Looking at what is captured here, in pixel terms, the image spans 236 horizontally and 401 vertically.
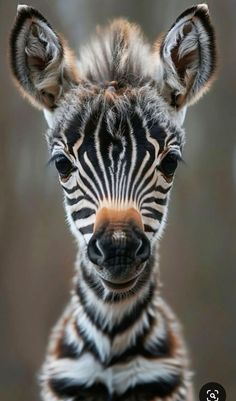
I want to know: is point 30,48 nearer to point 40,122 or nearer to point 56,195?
point 40,122

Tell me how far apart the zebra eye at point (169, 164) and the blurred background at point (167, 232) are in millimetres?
108

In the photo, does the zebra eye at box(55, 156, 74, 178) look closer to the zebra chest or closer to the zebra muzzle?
the zebra muzzle

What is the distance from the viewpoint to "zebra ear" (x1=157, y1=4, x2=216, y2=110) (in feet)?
3.23

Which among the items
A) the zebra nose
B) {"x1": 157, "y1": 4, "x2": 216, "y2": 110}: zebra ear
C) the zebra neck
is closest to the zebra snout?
the zebra nose

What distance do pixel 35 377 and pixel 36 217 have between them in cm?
29

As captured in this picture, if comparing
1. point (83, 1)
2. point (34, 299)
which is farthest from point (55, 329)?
point (83, 1)

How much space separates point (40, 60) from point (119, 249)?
0.37 m

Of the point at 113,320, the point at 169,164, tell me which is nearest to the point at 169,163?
the point at 169,164

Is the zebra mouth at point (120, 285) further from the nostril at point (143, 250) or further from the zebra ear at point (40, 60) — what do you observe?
the zebra ear at point (40, 60)

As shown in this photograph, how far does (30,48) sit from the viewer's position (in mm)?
1007

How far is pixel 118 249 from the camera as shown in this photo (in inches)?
32.7

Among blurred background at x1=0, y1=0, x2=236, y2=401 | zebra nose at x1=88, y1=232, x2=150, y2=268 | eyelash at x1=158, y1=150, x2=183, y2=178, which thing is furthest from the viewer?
blurred background at x1=0, y1=0, x2=236, y2=401

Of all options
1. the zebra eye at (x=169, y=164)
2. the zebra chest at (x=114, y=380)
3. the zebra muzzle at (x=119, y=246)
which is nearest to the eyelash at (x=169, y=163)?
the zebra eye at (x=169, y=164)

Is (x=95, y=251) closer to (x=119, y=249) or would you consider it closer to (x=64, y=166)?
(x=119, y=249)
